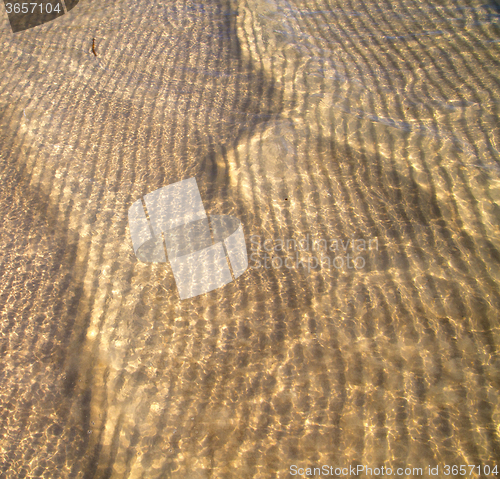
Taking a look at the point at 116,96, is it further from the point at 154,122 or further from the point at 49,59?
the point at 49,59

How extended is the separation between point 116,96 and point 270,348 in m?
3.59
